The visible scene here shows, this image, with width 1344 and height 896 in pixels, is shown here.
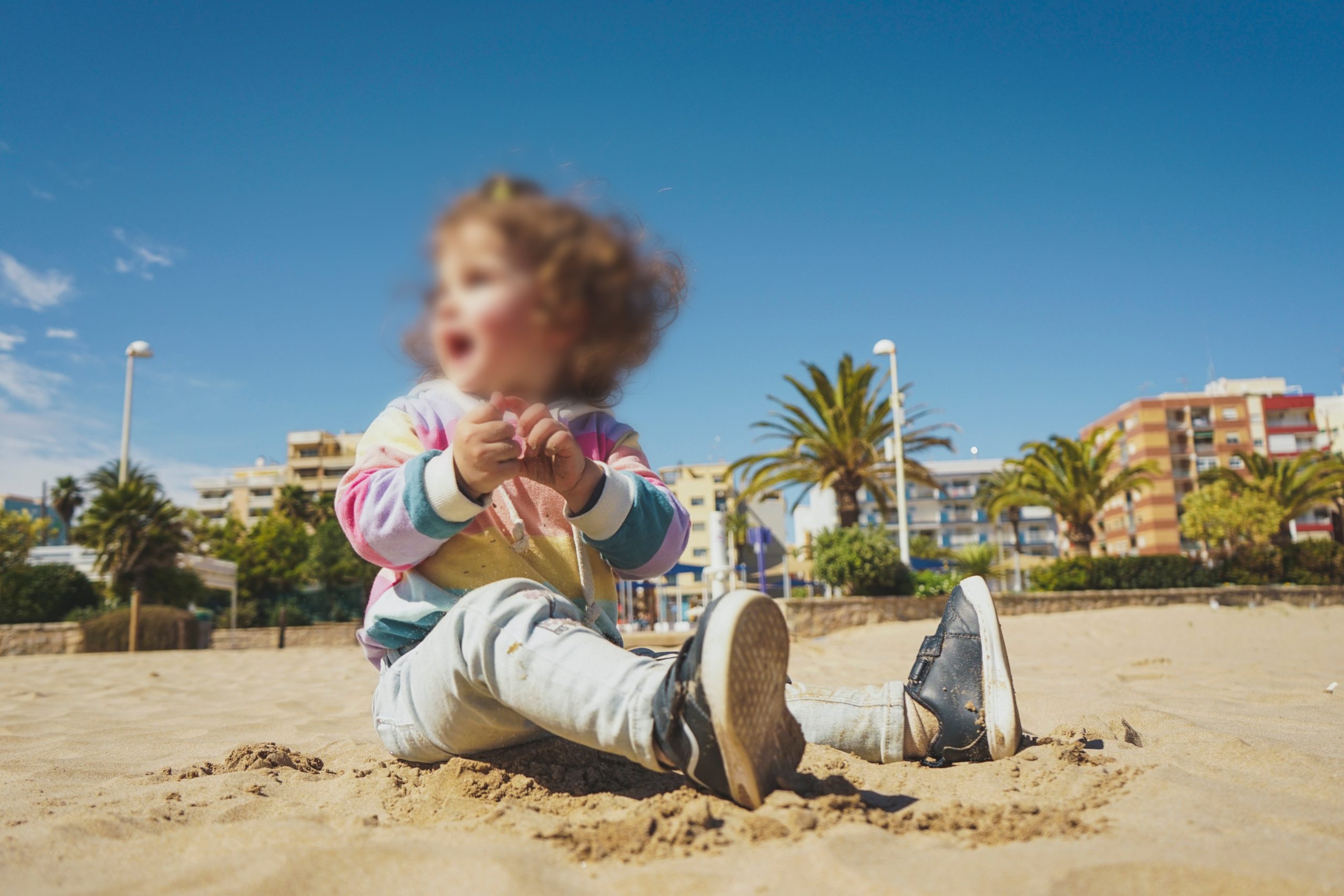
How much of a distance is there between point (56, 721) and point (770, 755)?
3.66 metres

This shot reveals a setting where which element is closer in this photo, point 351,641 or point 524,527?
point 524,527

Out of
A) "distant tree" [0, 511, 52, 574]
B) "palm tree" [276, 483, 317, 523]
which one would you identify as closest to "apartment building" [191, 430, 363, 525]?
"palm tree" [276, 483, 317, 523]

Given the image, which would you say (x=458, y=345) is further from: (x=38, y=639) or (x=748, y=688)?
(x=38, y=639)

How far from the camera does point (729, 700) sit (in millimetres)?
1267

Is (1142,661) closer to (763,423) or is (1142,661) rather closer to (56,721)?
(56,721)

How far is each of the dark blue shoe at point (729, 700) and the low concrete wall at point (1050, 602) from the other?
11.9 m

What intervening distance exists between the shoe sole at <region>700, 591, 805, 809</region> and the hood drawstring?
0.47 m

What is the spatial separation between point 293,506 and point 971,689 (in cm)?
5264

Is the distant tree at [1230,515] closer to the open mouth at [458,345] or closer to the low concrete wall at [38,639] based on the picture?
the low concrete wall at [38,639]

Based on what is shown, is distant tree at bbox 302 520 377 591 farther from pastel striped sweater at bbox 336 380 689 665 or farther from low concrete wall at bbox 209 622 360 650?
pastel striped sweater at bbox 336 380 689 665

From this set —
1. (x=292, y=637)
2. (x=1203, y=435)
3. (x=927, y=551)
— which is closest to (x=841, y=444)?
(x=292, y=637)

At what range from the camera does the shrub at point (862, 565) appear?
45.8ft

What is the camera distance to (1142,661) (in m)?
5.84

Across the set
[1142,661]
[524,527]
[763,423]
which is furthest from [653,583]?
[524,527]
